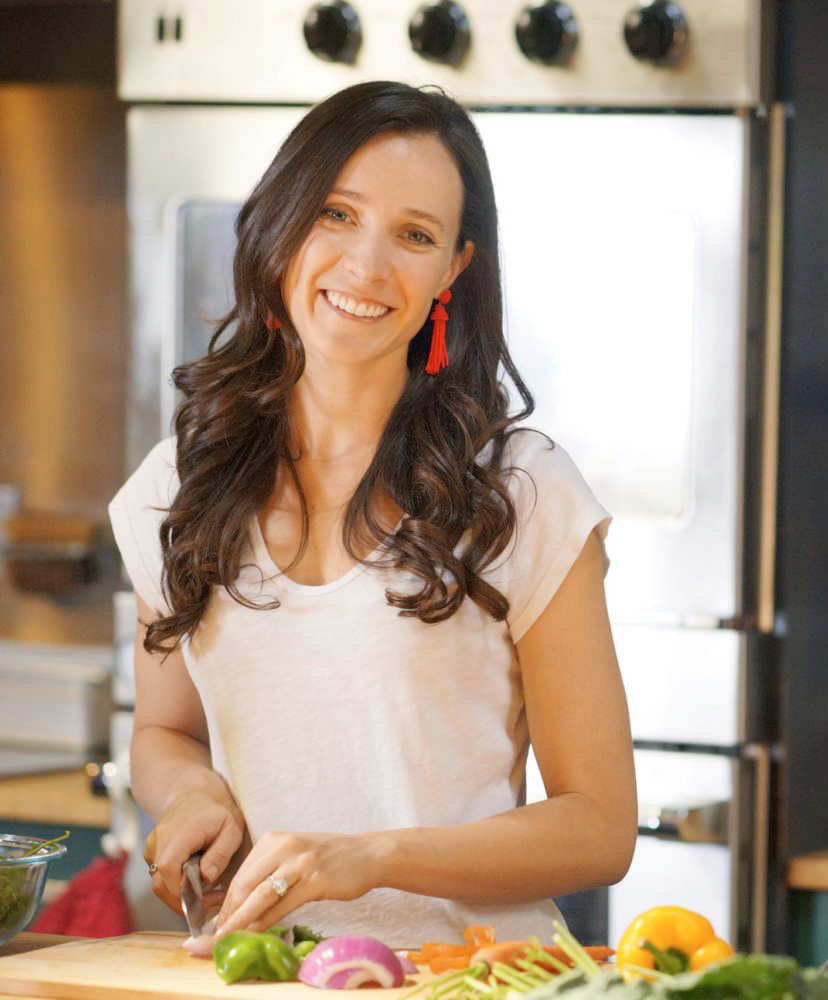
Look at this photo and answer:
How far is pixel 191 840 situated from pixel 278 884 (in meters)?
0.19

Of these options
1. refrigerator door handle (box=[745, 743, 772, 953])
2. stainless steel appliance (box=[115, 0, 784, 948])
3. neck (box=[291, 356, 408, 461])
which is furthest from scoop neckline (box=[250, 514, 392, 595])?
refrigerator door handle (box=[745, 743, 772, 953])

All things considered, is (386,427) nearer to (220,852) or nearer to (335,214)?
(335,214)

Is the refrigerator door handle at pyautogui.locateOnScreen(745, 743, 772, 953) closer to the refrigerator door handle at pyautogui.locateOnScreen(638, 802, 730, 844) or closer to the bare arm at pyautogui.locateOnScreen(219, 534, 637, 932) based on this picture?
the refrigerator door handle at pyautogui.locateOnScreen(638, 802, 730, 844)

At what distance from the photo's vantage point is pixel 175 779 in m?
1.56

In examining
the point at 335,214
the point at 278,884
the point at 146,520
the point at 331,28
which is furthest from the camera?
the point at 331,28

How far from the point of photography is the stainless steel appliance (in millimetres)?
Answer: 2127

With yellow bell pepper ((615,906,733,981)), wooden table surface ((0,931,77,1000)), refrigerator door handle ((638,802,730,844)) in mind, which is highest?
yellow bell pepper ((615,906,733,981))

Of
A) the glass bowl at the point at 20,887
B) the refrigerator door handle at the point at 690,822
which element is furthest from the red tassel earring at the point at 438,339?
the refrigerator door handle at the point at 690,822

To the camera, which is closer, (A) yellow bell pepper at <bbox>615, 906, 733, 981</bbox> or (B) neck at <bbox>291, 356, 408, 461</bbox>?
(A) yellow bell pepper at <bbox>615, 906, 733, 981</bbox>

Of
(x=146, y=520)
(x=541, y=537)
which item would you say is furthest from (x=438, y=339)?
(x=146, y=520)

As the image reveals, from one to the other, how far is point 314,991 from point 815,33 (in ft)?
5.03

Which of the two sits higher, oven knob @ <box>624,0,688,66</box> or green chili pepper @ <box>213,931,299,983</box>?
oven knob @ <box>624,0,688,66</box>

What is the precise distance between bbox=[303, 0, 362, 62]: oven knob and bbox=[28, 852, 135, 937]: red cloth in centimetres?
121

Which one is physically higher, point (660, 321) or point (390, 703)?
point (660, 321)
